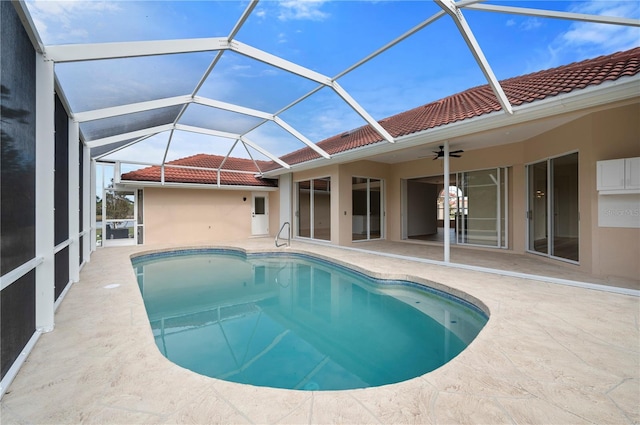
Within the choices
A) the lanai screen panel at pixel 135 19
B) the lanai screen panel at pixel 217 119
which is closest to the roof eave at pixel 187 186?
the lanai screen panel at pixel 217 119

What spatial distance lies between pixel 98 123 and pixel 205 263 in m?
4.84

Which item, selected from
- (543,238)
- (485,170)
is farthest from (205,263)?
(543,238)

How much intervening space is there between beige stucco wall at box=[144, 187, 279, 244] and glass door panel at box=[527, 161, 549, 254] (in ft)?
33.5

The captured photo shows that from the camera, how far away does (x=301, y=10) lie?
443 centimetres

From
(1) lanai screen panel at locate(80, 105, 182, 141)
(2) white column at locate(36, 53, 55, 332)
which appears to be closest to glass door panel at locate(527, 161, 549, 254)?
(1) lanai screen panel at locate(80, 105, 182, 141)

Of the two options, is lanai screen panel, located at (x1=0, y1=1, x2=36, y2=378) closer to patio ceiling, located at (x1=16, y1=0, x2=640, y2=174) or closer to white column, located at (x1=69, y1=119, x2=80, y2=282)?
patio ceiling, located at (x1=16, y1=0, x2=640, y2=174)

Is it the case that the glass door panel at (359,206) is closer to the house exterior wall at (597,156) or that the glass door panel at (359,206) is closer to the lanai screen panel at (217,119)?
the lanai screen panel at (217,119)

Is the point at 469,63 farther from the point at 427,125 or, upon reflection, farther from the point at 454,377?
the point at 454,377

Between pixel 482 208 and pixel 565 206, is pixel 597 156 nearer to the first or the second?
pixel 482 208

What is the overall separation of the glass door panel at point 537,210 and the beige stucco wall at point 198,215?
10.2 metres

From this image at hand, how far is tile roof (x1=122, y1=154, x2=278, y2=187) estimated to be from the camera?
458 inches

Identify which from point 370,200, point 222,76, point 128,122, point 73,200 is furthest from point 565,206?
point 73,200

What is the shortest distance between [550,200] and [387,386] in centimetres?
759

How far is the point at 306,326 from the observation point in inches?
178
